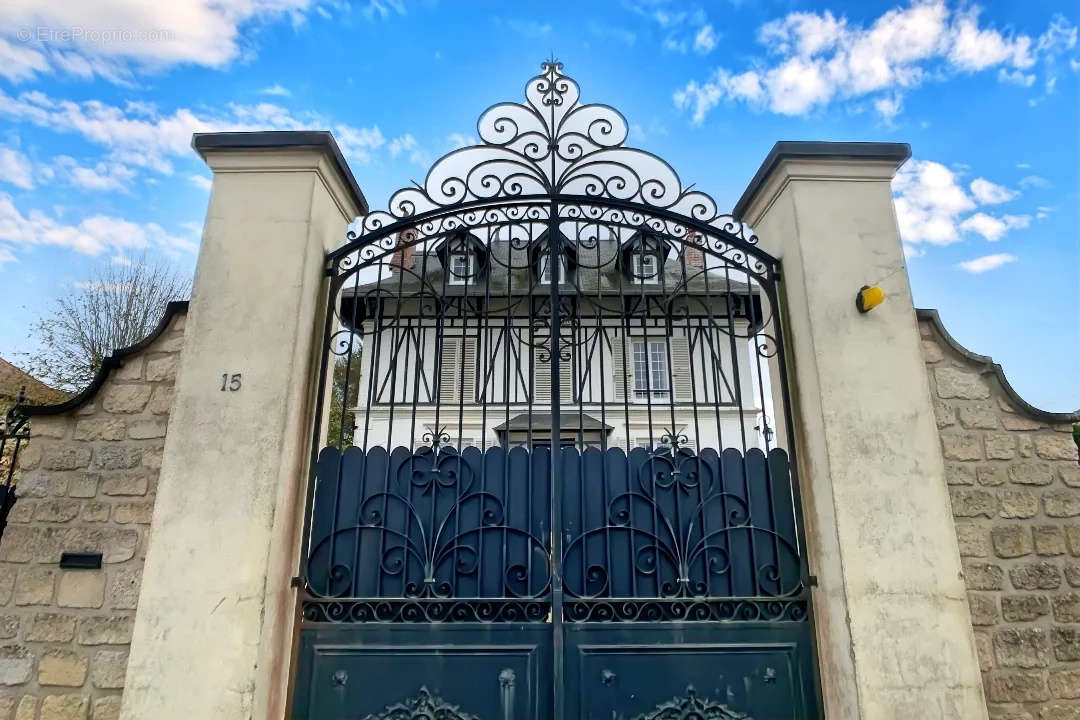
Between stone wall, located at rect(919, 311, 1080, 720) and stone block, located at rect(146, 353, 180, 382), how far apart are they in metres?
4.20

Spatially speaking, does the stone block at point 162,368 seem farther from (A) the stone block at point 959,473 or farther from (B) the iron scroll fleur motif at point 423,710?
(A) the stone block at point 959,473

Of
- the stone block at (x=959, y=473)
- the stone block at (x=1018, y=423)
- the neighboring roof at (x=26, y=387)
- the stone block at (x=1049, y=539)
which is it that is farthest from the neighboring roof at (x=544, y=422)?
the neighboring roof at (x=26, y=387)

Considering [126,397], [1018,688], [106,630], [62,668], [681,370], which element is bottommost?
[1018,688]

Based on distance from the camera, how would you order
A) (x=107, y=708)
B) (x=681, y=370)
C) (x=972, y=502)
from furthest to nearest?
(x=681, y=370) → (x=972, y=502) → (x=107, y=708)

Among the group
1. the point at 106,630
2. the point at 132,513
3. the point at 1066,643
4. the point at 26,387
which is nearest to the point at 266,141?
the point at 132,513

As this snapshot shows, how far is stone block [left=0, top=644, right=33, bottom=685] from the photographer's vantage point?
114 inches

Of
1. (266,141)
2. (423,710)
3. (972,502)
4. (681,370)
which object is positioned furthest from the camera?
(681,370)

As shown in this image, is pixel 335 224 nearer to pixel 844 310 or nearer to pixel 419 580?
pixel 419 580

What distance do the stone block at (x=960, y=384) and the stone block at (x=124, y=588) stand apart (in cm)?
430

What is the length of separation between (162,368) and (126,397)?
0.24 metres

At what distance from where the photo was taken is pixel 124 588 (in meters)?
2.98

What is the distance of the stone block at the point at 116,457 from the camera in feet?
10.5

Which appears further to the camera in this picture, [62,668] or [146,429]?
[146,429]

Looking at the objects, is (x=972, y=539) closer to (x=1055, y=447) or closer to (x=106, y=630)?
(x=1055, y=447)
